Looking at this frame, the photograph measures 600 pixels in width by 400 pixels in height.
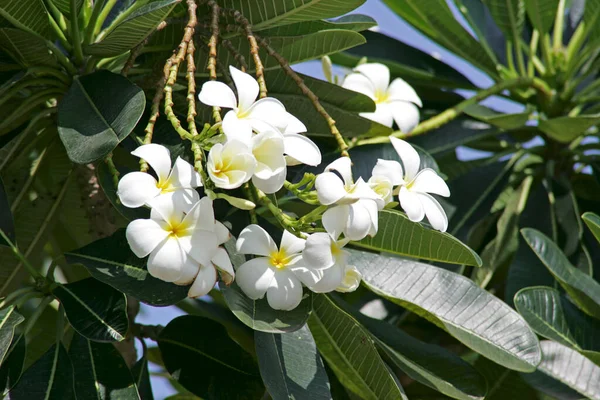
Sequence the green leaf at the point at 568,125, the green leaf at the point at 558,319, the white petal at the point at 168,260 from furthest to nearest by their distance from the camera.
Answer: the green leaf at the point at 568,125 → the green leaf at the point at 558,319 → the white petal at the point at 168,260

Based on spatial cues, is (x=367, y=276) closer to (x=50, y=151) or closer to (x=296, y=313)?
(x=296, y=313)

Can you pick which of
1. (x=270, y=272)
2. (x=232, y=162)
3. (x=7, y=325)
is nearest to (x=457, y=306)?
(x=270, y=272)

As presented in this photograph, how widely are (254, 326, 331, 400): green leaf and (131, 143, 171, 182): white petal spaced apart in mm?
283

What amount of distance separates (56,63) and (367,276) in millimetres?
536

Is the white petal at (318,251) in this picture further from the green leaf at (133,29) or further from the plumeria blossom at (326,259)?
the green leaf at (133,29)

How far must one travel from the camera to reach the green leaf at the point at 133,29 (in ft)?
3.04

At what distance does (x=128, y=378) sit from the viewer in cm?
102

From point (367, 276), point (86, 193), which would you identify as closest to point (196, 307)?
point (86, 193)

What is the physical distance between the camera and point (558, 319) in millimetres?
1255

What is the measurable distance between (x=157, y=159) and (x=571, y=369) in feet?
2.65

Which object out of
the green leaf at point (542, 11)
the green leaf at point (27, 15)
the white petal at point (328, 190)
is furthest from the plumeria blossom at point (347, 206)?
the green leaf at point (542, 11)

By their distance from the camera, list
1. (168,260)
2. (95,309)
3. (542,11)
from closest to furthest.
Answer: (168,260)
(95,309)
(542,11)

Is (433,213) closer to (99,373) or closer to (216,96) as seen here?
(216,96)

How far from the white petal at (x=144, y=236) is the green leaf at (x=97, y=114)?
5.9 inches
